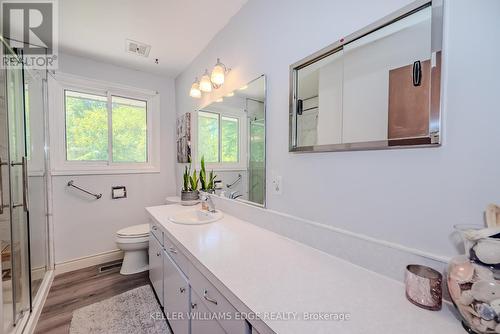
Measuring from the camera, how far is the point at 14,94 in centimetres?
172

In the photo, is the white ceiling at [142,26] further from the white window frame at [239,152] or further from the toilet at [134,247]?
the toilet at [134,247]

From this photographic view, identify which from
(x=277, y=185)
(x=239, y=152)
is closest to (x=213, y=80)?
(x=239, y=152)

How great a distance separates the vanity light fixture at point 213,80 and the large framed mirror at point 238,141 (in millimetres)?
135

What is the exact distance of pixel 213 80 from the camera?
1788mm

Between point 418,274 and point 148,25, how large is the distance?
2.39 meters

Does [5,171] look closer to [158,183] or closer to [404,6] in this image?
[158,183]

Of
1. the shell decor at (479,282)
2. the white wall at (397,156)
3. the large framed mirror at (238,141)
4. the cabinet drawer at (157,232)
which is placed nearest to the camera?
the shell decor at (479,282)

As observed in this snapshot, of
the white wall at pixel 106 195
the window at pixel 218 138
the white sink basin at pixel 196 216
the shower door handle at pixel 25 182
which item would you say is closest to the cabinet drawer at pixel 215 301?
the white sink basin at pixel 196 216

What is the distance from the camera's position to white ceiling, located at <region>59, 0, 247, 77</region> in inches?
61.2

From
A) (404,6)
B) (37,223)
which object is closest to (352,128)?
(404,6)

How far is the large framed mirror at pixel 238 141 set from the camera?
1.43 meters

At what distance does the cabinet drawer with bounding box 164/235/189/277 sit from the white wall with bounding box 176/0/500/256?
607 millimetres

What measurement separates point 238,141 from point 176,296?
115 centimetres

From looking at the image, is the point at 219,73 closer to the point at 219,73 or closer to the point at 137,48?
the point at 219,73
